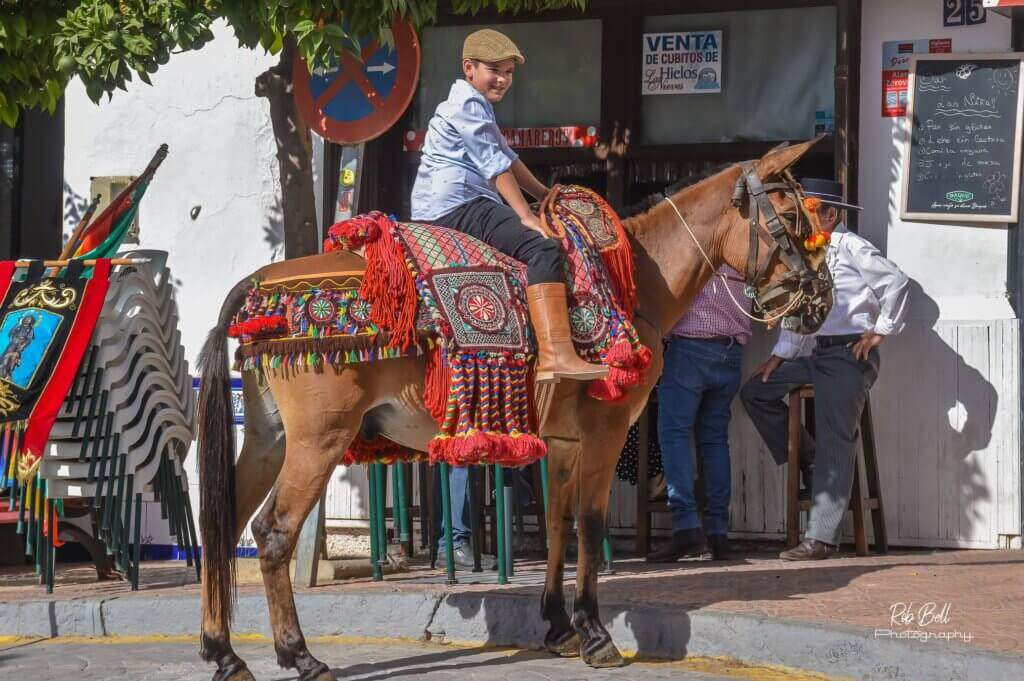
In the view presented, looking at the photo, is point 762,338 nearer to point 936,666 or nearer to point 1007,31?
point 1007,31

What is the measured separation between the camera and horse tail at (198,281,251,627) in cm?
615

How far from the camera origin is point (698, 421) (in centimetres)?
917

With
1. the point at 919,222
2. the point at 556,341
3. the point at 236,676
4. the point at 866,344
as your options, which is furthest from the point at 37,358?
the point at 919,222

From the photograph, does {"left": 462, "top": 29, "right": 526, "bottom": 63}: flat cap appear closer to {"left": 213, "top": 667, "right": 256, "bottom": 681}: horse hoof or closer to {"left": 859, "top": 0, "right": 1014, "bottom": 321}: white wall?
{"left": 213, "top": 667, "right": 256, "bottom": 681}: horse hoof

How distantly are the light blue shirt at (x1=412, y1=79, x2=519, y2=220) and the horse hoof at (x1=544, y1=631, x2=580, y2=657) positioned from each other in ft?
6.71

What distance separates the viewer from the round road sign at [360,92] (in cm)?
830

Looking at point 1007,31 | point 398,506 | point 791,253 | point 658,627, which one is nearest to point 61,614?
point 398,506

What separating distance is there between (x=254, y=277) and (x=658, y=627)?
2.45 metres

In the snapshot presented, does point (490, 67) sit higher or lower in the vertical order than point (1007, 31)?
lower

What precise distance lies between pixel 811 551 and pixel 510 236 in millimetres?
3370

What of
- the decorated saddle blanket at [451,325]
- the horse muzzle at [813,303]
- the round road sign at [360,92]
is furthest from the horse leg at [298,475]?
the round road sign at [360,92]

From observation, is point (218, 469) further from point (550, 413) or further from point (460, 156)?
point (460, 156)

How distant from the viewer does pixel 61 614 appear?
25.6 feet

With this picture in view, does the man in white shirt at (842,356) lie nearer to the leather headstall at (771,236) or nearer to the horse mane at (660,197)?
the horse mane at (660,197)
